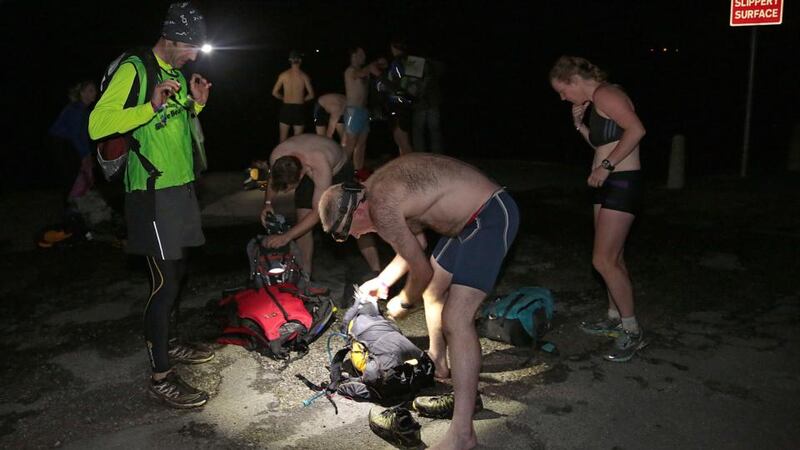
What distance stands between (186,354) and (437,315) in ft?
6.07

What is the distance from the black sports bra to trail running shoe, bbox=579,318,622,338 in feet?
4.75

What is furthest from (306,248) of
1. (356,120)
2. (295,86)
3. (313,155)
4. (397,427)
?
(295,86)

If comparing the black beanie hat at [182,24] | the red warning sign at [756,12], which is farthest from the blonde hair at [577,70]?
the red warning sign at [756,12]

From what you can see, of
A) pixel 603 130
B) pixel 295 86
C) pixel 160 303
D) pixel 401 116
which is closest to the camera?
pixel 160 303

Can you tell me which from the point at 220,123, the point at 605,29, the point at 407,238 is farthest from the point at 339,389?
the point at 605,29

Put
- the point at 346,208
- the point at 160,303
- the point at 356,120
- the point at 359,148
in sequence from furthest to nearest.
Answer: the point at 359,148, the point at 356,120, the point at 160,303, the point at 346,208

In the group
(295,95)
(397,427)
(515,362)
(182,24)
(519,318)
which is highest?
(182,24)

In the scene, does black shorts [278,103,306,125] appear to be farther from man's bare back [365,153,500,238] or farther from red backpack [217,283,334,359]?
man's bare back [365,153,500,238]

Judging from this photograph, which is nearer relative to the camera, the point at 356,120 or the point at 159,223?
the point at 159,223

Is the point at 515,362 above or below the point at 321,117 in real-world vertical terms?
below

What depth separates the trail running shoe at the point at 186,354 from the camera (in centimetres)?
488

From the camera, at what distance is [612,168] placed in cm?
462

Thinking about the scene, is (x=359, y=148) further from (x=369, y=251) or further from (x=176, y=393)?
(x=176, y=393)

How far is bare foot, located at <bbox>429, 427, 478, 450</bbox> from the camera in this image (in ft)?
11.9
